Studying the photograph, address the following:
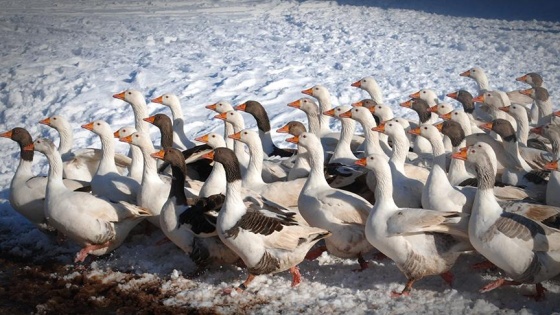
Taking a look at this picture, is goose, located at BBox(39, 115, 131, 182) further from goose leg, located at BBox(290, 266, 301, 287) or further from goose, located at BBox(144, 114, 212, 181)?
goose leg, located at BBox(290, 266, 301, 287)

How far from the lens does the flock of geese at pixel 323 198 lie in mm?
5781

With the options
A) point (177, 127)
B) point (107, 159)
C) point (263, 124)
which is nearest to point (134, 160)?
point (107, 159)

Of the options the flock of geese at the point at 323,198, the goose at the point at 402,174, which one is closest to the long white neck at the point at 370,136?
the flock of geese at the point at 323,198

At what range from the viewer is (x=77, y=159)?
8289 millimetres

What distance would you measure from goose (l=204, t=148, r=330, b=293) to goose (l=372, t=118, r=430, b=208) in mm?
1088

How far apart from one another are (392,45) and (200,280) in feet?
34.3

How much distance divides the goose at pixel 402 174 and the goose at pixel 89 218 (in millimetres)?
2357

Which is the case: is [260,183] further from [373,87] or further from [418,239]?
[373,87]

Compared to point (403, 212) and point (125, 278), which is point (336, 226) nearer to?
point (403, 212)

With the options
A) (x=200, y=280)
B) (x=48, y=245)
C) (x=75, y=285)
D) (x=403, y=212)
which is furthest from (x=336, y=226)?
(x=48, y=245)

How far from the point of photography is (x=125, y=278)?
251 inches

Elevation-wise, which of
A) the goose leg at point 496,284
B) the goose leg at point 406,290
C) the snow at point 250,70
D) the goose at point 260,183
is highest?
the goose at point 260,183

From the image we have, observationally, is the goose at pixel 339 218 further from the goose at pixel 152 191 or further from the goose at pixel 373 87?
the goose at pixel 373 87

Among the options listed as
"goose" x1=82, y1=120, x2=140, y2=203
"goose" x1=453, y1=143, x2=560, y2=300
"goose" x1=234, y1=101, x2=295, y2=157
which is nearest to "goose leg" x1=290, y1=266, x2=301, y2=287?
"goose" x1=453, y1=143, x2=560, y2=300
